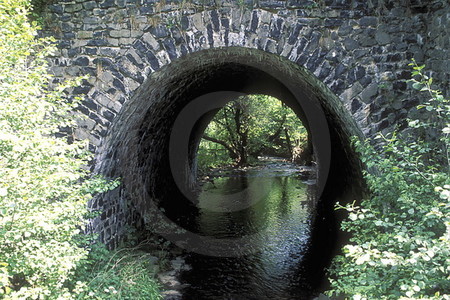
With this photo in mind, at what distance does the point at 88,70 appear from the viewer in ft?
17.4

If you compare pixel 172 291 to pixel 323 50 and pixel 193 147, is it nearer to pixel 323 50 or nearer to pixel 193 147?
pixel 323 50

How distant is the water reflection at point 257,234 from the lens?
581 centimetres

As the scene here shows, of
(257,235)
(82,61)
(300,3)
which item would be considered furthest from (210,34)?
(257,235)

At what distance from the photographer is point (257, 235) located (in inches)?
328

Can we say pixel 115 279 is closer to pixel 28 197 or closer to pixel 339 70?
Result: pixel 28 197

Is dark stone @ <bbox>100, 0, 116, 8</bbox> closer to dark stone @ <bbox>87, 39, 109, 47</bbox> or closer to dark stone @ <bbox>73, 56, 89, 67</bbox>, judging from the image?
dark stone @ <bbox>87, 39, 109, 47</bbox>

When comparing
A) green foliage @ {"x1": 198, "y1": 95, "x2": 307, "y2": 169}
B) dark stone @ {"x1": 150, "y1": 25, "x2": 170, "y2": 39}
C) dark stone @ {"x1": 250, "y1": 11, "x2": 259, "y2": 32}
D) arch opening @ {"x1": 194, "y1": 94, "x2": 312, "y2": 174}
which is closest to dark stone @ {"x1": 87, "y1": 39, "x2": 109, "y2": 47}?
dark stone @ {"x1": 150, "y1": 25, "x2": 170, "y2": 39}

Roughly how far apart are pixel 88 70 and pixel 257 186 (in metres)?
9.86

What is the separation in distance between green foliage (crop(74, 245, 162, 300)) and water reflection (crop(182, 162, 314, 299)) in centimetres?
75

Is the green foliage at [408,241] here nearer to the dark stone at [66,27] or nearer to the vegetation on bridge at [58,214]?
the vegetation on bridge at [58,214]

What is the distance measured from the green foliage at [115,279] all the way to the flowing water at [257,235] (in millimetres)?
760

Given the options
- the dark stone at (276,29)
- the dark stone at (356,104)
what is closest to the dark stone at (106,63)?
the dark stone at (276,29)

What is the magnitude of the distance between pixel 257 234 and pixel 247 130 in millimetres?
11398

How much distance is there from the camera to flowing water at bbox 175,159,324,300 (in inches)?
229
